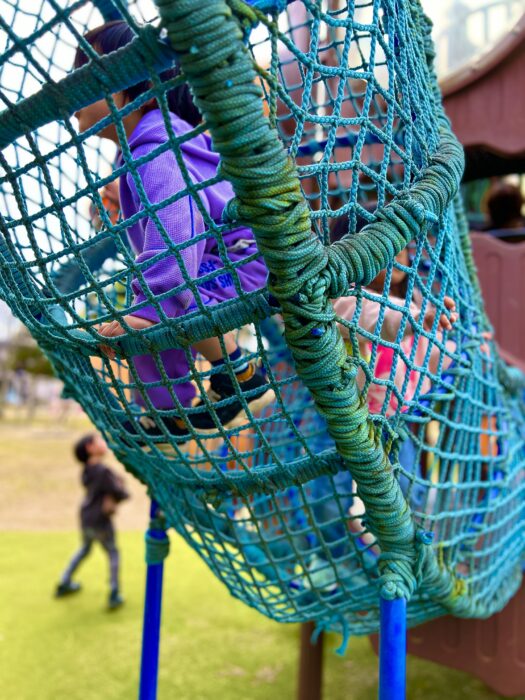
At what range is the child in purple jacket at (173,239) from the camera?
2.00 feet

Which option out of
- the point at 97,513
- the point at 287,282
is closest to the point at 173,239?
the point at 287,282

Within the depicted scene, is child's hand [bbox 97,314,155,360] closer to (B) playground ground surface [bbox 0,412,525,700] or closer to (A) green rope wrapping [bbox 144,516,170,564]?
(A) green rope wrapping [bbox 144,516,170,564]

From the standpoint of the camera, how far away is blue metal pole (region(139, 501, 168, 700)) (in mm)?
1010

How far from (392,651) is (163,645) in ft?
5.40

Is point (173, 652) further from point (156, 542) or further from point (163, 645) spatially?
point (156, 542)

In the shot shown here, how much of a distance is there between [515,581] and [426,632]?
320 mm

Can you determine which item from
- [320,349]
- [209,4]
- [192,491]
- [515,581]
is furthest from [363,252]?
[515,581]

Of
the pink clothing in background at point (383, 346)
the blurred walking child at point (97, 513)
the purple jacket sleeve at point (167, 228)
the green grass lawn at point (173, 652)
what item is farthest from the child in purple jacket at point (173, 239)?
the blurred walking child at point (97, 513)

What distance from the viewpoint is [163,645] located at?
2.10 m

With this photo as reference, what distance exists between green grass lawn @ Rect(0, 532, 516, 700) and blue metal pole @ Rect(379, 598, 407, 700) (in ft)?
4.14

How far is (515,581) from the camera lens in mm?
1228

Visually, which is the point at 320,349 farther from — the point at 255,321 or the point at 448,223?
the point at 448,223

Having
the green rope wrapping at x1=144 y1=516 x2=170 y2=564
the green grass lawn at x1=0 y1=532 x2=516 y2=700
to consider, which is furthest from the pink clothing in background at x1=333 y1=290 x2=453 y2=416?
the green grass lawn at x1=0 y1=532 x2=516 y2=700

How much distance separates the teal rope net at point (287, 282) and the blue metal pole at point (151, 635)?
15cm
